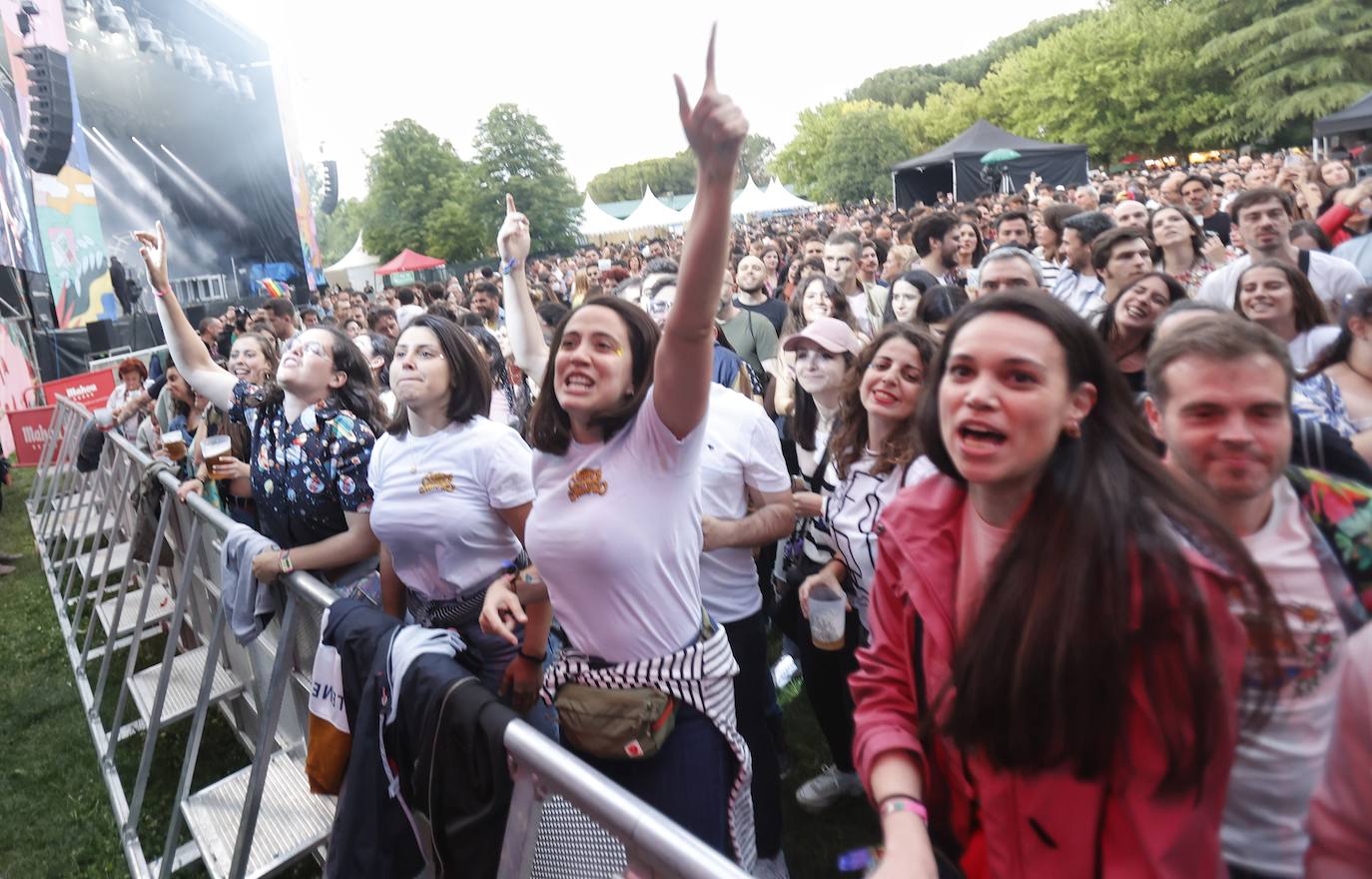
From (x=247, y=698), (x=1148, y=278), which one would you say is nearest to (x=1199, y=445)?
(x=1148, y=278)

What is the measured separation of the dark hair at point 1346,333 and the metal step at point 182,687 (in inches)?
173

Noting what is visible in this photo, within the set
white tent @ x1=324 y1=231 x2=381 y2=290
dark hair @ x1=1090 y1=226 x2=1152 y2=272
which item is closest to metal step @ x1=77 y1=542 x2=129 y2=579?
dark hair @ x1=1090 y1=226 x2=1152 y2=272

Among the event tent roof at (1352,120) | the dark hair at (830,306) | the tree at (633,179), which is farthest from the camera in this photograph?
the tree at (633,179)

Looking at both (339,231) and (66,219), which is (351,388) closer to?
(66,219)

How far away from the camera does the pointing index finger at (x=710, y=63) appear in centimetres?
147

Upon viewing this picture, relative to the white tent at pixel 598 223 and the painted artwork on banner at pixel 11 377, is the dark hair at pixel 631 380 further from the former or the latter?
the white tent at pixel 598 223

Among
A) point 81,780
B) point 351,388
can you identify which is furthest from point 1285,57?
point 81,780

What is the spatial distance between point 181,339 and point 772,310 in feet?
11.6

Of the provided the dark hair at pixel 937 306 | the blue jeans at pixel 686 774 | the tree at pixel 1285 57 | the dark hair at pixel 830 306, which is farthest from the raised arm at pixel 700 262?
the tree at pixel 1285 57

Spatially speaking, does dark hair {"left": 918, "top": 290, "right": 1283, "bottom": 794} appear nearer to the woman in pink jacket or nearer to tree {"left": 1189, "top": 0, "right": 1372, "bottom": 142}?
the woman in pink jacket

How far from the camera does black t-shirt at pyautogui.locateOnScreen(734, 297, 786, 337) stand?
227 inches

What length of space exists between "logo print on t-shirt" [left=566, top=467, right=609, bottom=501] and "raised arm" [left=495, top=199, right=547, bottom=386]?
1232 millimetres

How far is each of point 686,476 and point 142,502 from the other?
12.8 feet

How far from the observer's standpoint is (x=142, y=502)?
454cm
